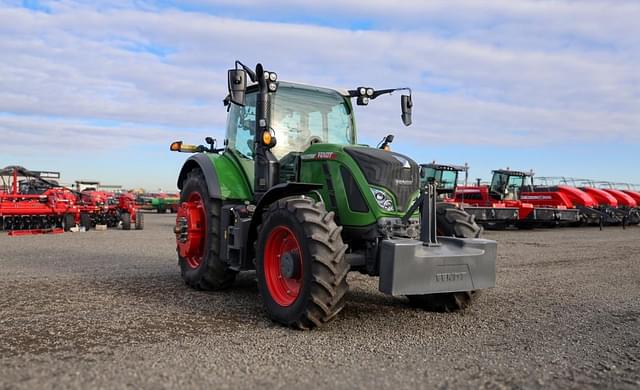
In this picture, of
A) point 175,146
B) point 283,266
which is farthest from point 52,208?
point 283,266

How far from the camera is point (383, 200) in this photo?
577 centimetres

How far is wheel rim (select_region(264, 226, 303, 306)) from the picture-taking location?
5.43 m

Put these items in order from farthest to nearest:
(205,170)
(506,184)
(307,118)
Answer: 1. (506,184)
2. (205,170)
3. (307,118)

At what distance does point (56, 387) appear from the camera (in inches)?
142

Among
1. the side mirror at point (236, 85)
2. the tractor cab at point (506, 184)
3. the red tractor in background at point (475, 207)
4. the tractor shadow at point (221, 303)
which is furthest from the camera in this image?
the tractor cab at point (506, 184)

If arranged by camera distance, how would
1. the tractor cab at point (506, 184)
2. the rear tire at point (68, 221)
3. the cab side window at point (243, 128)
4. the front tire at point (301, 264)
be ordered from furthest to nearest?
the tractor cab at point (506, 184), the rear tire at point (68, 221), the cab side window at point (243, 128), the front tire at point (301, 264)

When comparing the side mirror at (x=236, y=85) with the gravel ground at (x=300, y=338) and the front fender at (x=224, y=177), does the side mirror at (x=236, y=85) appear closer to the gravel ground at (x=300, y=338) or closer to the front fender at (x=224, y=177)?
the front fender at (x=224, y=177)

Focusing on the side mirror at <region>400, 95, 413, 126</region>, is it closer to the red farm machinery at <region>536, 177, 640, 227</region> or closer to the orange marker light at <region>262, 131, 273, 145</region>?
the orange marker light at <region>262, 131, 273, 145</region>

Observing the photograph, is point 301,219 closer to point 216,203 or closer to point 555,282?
point 216,203

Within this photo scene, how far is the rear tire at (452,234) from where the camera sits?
6.09m

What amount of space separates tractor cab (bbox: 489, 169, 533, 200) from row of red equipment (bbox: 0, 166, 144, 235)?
15.4 meters

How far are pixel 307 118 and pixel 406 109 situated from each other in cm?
124

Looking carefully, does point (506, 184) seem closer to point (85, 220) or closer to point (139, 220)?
point (139, 220)

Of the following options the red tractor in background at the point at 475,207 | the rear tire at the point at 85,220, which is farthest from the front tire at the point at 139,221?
Result: the red tractor in background at the point at 475,207
